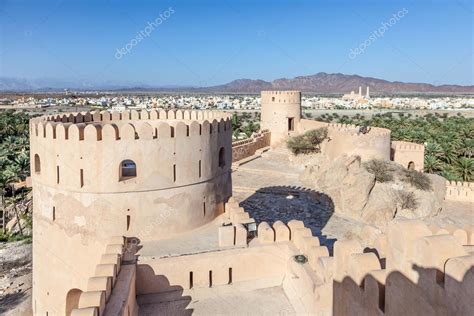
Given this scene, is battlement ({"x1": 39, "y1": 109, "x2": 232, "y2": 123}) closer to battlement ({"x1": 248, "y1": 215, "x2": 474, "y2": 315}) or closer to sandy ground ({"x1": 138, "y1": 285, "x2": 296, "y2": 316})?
sandy ground ({"x1": 138, "y1": 285, "x2": 296, "y2": 316})

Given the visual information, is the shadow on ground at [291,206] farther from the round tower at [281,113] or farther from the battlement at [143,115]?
the round tower at [281,113]

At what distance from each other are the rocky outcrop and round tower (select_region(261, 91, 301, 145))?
10389mm

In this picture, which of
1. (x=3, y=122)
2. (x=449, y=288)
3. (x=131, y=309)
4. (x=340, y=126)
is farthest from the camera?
(x=3, y=122)

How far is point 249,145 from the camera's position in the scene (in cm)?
3005

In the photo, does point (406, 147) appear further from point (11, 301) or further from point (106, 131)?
point (11, 301)

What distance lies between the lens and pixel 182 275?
747 centimetres

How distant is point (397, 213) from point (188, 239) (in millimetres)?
15282

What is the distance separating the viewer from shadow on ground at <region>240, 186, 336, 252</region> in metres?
19.0


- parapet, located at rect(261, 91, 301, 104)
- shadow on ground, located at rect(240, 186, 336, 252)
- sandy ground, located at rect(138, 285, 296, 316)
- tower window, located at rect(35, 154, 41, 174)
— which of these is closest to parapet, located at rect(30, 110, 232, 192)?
tower window, located at rect(35, 154, 41, 174)

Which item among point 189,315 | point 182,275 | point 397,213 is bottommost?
point 397,213

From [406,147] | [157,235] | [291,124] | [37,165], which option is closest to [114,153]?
[157,235]

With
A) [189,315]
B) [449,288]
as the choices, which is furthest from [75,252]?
[449,288]

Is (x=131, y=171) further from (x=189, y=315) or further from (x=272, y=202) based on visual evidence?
(x=272, y=202)

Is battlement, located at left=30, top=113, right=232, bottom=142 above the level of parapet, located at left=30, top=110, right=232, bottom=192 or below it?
above
